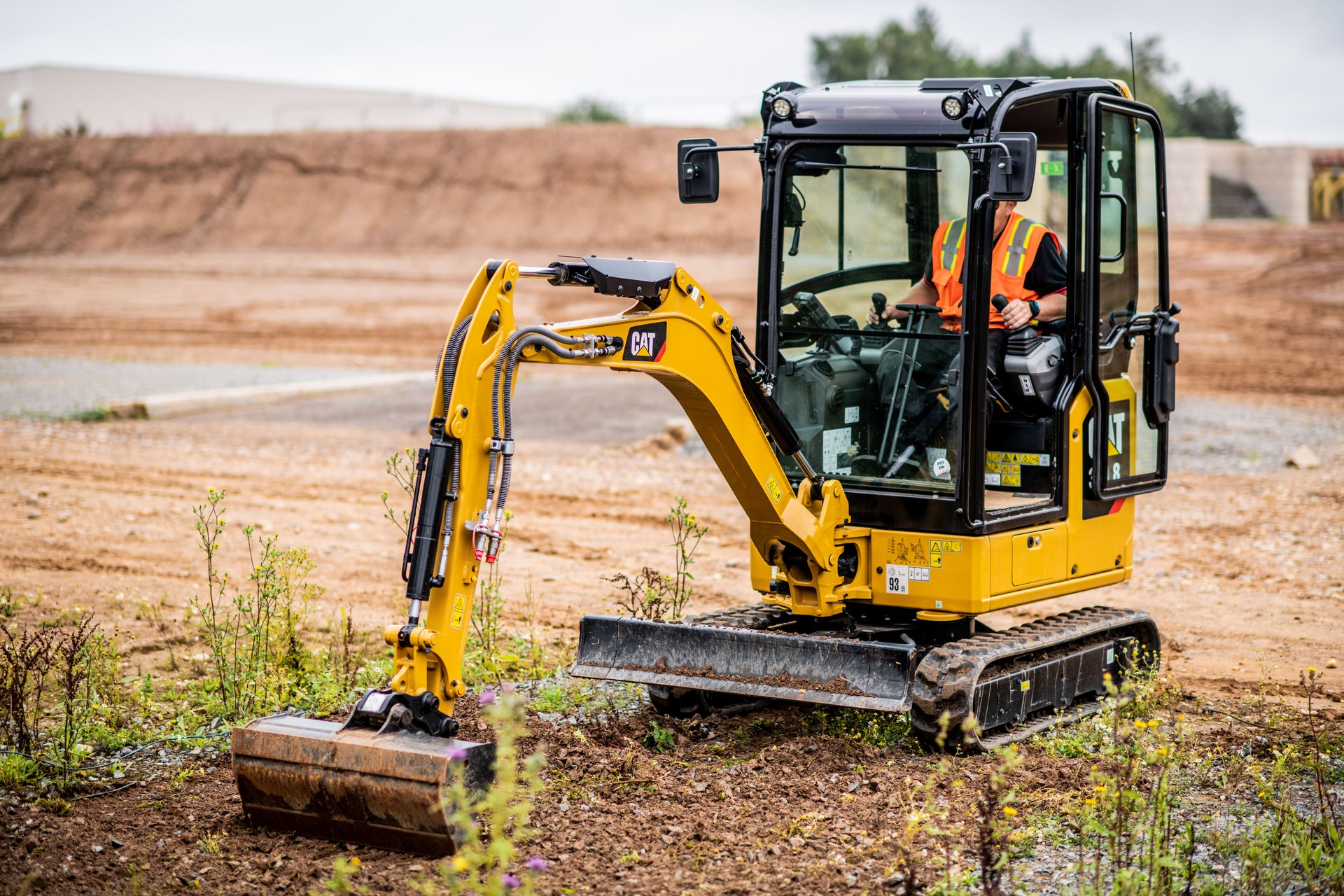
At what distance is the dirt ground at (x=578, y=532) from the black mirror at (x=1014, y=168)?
97.0 inches

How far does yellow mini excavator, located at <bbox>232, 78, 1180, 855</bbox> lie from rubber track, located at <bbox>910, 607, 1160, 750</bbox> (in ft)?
0.05

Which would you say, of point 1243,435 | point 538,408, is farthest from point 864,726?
point 538,408

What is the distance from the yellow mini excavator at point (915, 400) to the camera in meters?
5.73

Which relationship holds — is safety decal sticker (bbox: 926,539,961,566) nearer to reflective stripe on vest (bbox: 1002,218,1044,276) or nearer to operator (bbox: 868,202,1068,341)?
operator (bbox: 868,202,1068,341)

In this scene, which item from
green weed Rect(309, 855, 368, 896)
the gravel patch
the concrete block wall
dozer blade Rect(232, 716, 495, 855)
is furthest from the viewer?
the concrete block wall

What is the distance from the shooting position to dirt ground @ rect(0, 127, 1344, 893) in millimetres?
4992

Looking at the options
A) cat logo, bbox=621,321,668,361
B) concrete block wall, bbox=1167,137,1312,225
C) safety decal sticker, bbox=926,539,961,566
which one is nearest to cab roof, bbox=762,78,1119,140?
cat logo, bbox=621,321,668,361

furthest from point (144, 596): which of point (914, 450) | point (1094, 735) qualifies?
point (1094, 735)

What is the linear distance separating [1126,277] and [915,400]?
1416mm

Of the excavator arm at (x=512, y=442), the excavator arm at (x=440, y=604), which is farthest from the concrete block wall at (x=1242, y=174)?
the excavator arm at (x=440, y=604)

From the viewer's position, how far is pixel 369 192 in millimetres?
39031

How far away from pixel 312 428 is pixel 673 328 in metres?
10.4

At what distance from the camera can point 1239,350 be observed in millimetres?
21328

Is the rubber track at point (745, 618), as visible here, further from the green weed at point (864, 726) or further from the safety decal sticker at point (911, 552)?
the safety decal sticker at point (911, 552)
